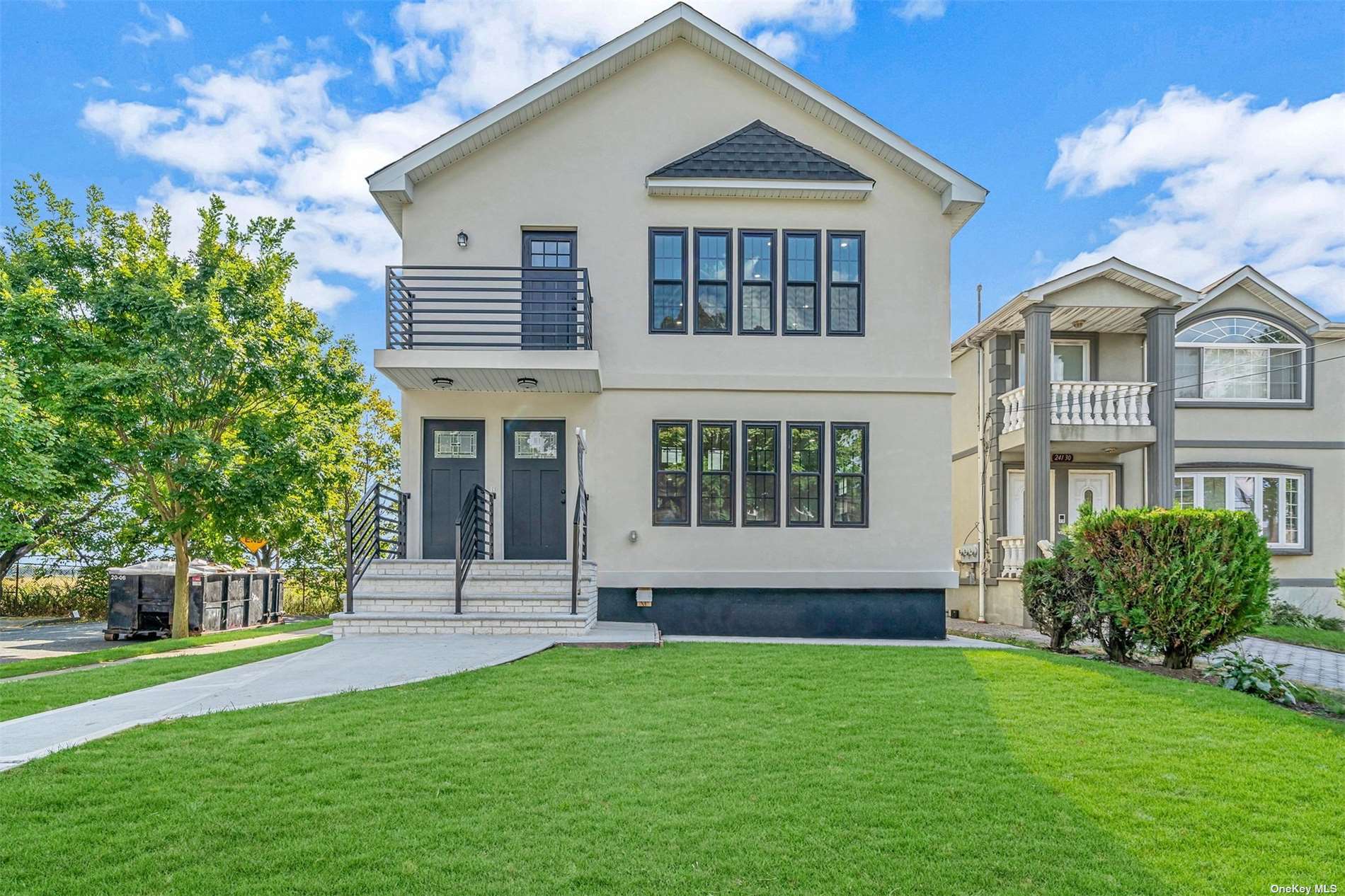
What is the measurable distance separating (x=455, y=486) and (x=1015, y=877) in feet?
33.6

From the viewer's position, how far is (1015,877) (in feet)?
11.8

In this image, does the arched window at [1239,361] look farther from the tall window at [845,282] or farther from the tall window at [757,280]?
the tall window at [757,280]

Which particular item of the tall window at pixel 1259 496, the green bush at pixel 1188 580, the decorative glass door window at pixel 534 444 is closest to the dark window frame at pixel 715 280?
the decorative glass door window at pixel 534 444

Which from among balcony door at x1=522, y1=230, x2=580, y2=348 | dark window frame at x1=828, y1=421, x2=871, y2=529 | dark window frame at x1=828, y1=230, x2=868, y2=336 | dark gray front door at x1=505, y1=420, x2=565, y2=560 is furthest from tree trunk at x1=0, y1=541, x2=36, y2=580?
dark window frame at x1=828, y1=230, x2=868, y2=336

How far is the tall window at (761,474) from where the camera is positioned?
12516mm

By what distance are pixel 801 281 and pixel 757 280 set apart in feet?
2.30

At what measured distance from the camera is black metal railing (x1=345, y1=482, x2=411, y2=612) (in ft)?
34.9

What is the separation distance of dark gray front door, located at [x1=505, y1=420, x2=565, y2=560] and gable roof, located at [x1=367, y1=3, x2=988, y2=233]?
4216 mm

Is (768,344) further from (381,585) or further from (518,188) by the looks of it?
(381,585)

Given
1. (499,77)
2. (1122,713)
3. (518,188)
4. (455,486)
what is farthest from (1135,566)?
(499,77)

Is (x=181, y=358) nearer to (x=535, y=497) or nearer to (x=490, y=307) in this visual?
(x=490, y=307)

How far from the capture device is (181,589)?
14617 millimetres

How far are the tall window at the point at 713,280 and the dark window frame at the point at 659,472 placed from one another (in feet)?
5.25

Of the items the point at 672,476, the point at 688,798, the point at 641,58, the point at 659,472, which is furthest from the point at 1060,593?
the point at 641,58
